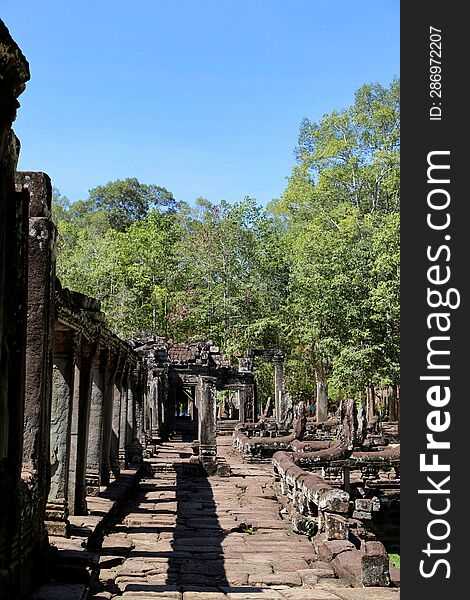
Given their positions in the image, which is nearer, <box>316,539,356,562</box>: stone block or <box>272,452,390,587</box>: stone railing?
<box>272,452,390,587</box>: stone railing

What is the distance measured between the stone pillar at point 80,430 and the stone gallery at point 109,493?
2 centimetres

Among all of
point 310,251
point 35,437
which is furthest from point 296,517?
point 310,251

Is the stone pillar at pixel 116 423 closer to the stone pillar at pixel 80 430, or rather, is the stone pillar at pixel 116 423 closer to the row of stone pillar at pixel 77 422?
the row of stone pillar at pixel 77 422

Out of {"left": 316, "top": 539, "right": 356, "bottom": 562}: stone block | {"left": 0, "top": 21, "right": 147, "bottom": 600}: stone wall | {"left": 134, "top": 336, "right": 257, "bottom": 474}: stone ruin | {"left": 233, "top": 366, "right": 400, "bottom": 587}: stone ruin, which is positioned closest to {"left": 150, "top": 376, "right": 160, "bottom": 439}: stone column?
{"left": 134, "top": 336, "right": 257, "bottom": 474}: stone ruin

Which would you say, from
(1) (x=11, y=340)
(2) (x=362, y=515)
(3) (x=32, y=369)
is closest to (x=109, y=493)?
(2) (x=362, y=515)

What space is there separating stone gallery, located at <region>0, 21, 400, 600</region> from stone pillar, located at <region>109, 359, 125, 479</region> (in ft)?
0.10

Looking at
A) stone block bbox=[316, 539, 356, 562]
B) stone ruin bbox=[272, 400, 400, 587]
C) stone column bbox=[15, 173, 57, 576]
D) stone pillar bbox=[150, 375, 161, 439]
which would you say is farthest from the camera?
stone pillar bbox=[150, 375, 161, 439]

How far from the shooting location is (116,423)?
16031 mm

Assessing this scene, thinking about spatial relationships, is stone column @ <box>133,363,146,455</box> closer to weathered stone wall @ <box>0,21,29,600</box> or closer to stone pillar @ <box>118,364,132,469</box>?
stone pillar @ <box>118,364,132,469</box>

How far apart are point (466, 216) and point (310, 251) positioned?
28.7 metres

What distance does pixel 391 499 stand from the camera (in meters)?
16.5

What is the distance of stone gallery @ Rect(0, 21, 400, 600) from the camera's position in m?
5.46

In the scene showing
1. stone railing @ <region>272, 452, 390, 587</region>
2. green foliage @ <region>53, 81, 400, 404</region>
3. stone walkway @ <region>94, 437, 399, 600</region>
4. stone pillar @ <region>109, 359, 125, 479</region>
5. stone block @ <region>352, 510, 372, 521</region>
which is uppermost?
green foliage @ <region>53, 81, 400, 404</region>

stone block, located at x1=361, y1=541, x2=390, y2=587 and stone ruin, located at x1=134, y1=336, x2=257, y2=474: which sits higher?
stone ruin, located at x1=134, y1=336, x2=257, y2=474
